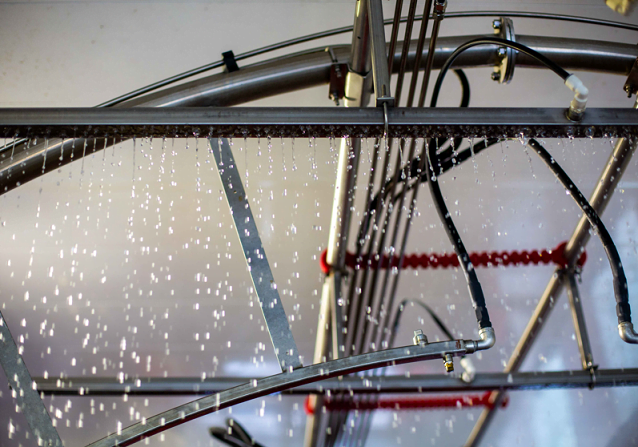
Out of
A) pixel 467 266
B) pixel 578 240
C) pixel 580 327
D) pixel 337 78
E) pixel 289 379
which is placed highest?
pixel 337 78

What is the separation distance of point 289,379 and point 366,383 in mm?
1319

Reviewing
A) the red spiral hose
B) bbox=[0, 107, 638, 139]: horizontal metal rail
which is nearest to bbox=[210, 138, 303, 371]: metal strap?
bbox=[0, 107, 638, 139]: horizontal metal rail

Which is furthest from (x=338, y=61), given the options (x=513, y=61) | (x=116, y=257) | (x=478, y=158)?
(x=116, y=257)

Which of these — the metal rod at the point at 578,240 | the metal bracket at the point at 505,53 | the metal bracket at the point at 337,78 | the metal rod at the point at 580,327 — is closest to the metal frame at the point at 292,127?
the metal bracket at the point at 337,78

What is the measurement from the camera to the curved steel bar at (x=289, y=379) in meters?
1.05

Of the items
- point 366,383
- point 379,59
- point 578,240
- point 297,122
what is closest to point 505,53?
point 379,59

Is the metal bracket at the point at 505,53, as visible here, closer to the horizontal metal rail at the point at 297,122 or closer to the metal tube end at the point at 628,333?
the horizontal metal rail at the point at 297,122

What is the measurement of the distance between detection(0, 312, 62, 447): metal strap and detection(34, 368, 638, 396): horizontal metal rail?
95 centimetres

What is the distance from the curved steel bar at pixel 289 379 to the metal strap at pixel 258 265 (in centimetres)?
5

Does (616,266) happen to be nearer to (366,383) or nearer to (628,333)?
(628,333)

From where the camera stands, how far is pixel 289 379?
43.4 inches

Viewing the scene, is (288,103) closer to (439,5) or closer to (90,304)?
(439,5)

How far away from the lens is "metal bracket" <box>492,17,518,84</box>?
1.74 meters

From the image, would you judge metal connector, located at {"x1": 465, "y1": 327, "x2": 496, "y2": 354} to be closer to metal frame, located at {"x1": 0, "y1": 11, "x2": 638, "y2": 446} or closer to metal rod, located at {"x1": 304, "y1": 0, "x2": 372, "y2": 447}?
metal frame, located at {"x1": 0, "y1": 11, "x2": 638, "y2": 446}
